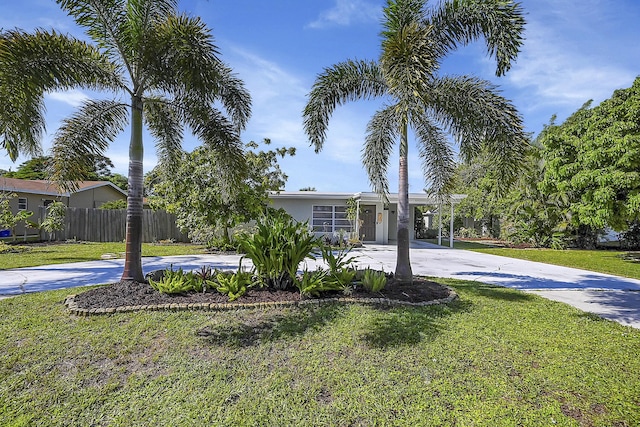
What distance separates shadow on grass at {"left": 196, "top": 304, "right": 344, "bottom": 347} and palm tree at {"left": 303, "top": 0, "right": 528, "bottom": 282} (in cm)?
252

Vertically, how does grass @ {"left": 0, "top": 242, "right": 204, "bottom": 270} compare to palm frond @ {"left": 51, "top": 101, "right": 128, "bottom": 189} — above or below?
below

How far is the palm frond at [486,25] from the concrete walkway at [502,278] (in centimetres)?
460

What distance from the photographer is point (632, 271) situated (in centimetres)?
1027

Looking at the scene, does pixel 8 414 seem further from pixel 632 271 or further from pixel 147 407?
pixel 632 271

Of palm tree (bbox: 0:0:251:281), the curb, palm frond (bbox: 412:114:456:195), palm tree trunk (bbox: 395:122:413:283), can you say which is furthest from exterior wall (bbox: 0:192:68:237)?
palm frond (bbox: 412:114:456:195)

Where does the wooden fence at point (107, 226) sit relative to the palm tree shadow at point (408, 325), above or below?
above

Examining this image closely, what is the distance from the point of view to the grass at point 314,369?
284 cm

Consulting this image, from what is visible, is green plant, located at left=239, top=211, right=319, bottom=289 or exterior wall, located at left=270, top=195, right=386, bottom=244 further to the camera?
exterior wall, located at left=270, top=195, right=386, bottom=244

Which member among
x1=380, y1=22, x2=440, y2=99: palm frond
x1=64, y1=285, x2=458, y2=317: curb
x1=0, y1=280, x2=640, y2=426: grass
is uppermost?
x1=380, y1=22, x2=440, y2=99: palm frond

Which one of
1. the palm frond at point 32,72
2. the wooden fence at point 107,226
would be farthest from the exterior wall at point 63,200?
the palm frond at point 32,72

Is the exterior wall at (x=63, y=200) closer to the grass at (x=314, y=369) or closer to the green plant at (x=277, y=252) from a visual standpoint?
the green plant at (x=277, y=252)

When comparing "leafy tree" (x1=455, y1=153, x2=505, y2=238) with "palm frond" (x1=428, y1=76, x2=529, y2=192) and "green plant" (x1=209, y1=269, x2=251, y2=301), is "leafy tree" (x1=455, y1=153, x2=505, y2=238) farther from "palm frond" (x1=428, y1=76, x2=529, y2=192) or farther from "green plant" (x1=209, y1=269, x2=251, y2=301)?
"green plant" (x1=209, y1=269, x2=251, y2=301)

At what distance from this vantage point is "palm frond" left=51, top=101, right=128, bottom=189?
6090 mm

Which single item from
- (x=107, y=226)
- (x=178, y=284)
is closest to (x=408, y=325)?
(x=178, y=284)
